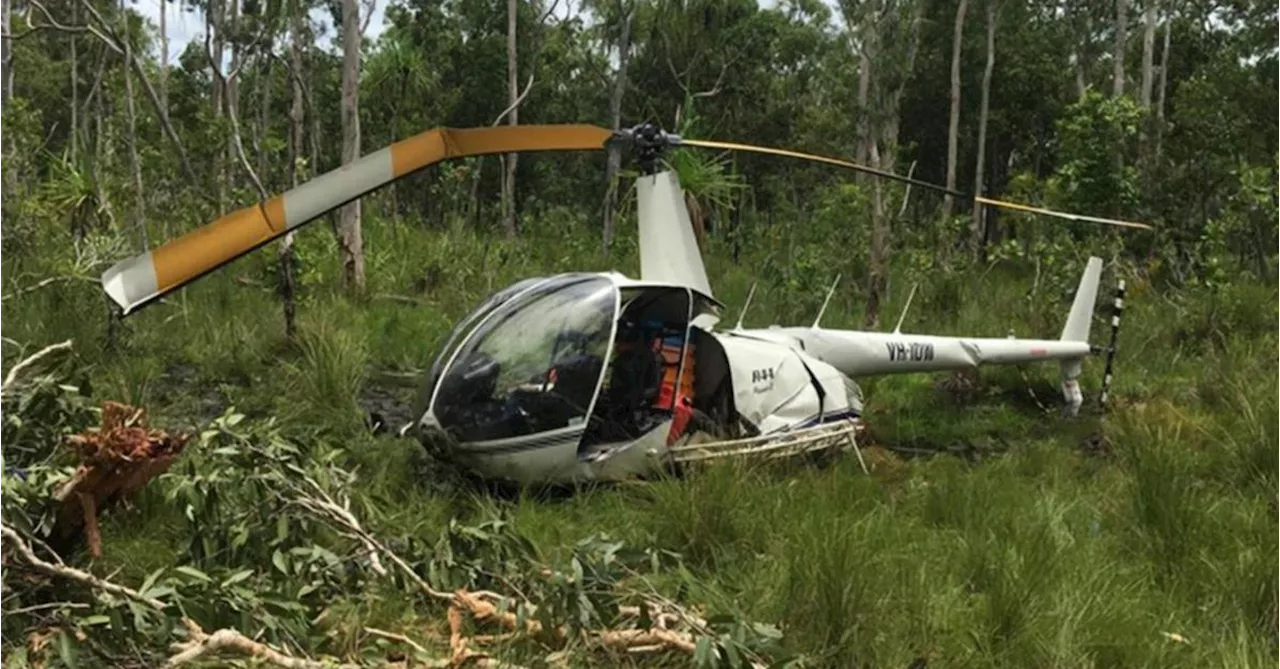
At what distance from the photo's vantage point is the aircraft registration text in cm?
716

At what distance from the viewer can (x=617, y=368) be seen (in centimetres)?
613

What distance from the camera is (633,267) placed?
14750mm

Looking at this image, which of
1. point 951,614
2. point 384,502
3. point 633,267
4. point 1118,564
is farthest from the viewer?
point 633,267

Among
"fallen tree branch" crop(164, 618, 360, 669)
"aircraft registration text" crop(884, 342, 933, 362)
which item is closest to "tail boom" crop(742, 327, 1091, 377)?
"aircraft registration text" crop(884, 342, 933, 362)

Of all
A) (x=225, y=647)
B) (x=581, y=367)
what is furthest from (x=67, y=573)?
(x=581, y=367)

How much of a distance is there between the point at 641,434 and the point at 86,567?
278 cm

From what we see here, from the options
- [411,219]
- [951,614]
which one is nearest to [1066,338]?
[951,614]

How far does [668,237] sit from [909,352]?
206cm

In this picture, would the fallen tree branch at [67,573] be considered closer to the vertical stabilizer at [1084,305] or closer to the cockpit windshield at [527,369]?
the cockpit windshield at [527,369]

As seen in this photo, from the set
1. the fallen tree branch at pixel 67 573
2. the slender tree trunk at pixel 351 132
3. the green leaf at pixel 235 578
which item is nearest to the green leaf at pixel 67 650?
the fallen tree branch at pixel 67 573

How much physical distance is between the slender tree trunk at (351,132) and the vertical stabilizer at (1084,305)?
6.55 m

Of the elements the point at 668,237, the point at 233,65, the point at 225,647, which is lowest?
the point at 225,647

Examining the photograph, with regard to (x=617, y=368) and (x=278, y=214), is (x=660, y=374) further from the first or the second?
(x=278, y=214)

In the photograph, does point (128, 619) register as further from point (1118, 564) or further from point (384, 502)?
point (1118, 564)
